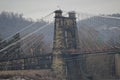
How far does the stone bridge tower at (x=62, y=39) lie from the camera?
45.7 meters

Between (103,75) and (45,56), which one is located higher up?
(45,56)

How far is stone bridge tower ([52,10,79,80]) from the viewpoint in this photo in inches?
1797

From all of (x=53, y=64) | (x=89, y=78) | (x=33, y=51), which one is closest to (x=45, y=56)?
(x=53, y=64)

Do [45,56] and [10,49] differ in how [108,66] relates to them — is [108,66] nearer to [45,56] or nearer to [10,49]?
[45,56]

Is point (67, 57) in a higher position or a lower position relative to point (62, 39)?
lower

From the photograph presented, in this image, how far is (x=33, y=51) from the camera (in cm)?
6950

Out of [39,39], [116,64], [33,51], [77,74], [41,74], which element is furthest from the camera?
[39,39]

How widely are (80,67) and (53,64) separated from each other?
5.60 m

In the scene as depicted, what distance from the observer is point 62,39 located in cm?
4631

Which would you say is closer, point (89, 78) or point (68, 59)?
point (68, 59)

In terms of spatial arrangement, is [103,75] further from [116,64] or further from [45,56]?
[45,56]

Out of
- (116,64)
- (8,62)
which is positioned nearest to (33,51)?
(8,62)

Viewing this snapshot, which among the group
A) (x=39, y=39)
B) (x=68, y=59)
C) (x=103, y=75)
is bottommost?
(x=103, y=75)

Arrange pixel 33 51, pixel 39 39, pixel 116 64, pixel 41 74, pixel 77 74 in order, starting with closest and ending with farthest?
pixel 41 74 → pixel 77 74 → pixel 116 64 → pixel 33 51 → pixel 39 39
